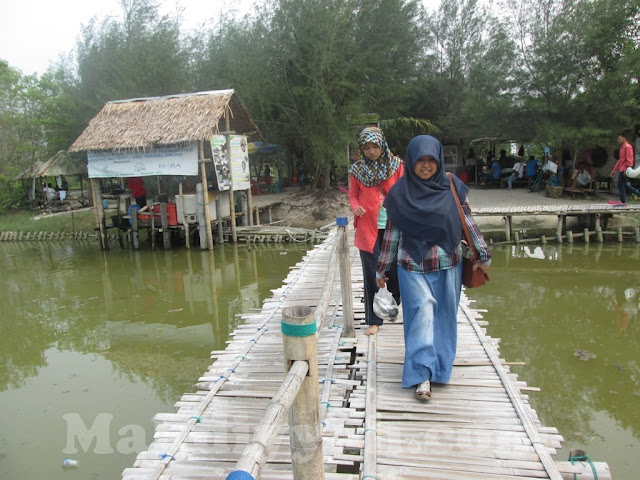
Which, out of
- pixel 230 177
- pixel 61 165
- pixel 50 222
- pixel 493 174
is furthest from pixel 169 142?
pixel 493 174

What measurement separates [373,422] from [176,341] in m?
4.23

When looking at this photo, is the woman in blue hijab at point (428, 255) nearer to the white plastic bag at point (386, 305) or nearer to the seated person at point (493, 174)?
the white plastic bag at point (386, 305)

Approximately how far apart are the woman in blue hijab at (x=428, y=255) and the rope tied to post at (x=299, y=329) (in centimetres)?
132

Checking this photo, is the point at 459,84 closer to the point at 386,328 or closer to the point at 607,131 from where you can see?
the point at 607,131

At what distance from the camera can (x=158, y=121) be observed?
1140 centimetres

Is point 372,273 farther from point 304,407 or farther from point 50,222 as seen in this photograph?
point 50,222

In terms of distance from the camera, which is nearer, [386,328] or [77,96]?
[386,328]

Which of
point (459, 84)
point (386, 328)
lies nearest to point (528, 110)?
point (459, 84)

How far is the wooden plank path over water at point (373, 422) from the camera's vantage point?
2.28 meters

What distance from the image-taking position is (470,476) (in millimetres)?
2178

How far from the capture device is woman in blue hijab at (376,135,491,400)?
8.84 feet

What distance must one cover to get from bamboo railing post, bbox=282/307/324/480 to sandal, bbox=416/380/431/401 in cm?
127

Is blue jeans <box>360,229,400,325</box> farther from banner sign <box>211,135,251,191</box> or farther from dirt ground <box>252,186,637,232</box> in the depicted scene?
dirt ground <box>252,186,637,232</box>

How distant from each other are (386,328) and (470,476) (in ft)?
5.81
